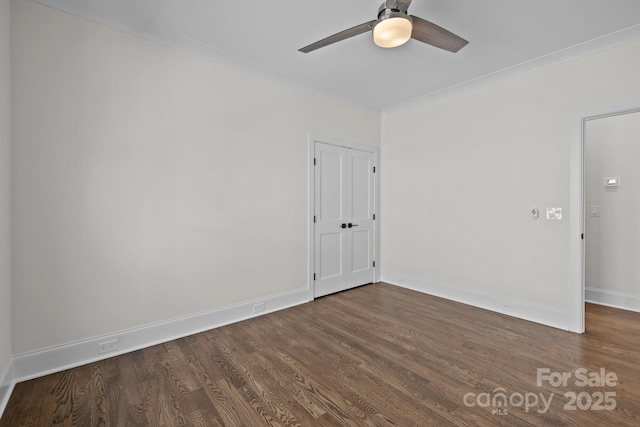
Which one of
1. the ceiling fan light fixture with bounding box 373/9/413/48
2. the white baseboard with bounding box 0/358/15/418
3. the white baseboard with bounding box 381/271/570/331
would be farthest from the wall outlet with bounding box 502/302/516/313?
the white baseboard with bounding box 0/358/15/418

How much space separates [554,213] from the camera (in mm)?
3090

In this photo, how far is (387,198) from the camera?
476 cm

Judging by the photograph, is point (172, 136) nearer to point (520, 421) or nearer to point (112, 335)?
point (112, 335)

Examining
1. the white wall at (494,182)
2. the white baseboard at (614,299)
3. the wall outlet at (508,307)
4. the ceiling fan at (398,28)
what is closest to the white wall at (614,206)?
the white baseboard at (614,299)

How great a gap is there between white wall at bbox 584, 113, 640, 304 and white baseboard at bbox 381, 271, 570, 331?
1360 mm

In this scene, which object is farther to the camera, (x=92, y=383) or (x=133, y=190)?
(x=133, y=190)

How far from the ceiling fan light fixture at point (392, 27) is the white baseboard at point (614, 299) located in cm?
410

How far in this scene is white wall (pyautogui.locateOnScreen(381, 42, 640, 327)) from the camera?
301 centimetres

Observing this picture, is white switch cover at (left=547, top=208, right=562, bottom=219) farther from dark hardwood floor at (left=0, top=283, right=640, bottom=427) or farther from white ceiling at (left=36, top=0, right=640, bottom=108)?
white ceiling at (left=36, top=0, right=640, bottom=108)

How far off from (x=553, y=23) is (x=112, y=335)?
4.57 meters

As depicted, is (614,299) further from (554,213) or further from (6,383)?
(6,383)

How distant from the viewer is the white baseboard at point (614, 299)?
350 centimetres

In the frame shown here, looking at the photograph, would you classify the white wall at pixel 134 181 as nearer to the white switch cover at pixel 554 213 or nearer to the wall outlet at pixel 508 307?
the wall outlet at pixel 508 307

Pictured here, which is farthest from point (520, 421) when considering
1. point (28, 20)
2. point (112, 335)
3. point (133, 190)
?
point (28, 20)
